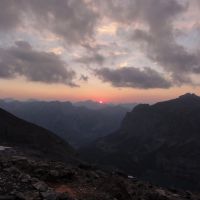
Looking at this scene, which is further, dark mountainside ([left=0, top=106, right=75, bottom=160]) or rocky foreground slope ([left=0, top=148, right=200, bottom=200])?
dark mountainside ([left=0, top=106, right=75, bottom=160])

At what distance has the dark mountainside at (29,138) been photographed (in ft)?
466

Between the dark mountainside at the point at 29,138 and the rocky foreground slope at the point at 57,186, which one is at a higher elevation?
the rocky foreground slope at the point at 57,186

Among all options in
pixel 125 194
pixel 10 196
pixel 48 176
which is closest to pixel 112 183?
pixel 125 194

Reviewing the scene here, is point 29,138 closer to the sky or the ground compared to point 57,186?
closer to the ground

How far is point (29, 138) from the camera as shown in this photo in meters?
158

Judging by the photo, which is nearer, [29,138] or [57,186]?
[57,186]

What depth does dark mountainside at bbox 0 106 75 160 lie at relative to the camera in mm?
142137

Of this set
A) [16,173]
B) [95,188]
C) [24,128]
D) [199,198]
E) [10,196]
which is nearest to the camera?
[10,196]

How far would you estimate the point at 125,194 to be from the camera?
2941cm

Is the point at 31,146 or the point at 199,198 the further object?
the point at 31,146

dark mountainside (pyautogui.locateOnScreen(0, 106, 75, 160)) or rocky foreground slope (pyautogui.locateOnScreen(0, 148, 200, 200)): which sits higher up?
rocky foreground slope (pyautogui.locateOnScreen(0, 148, 200, 200))

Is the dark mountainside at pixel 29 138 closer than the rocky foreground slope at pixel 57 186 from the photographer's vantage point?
No

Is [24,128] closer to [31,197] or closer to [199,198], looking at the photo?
[199,198]

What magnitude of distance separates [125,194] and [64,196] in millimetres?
9072
